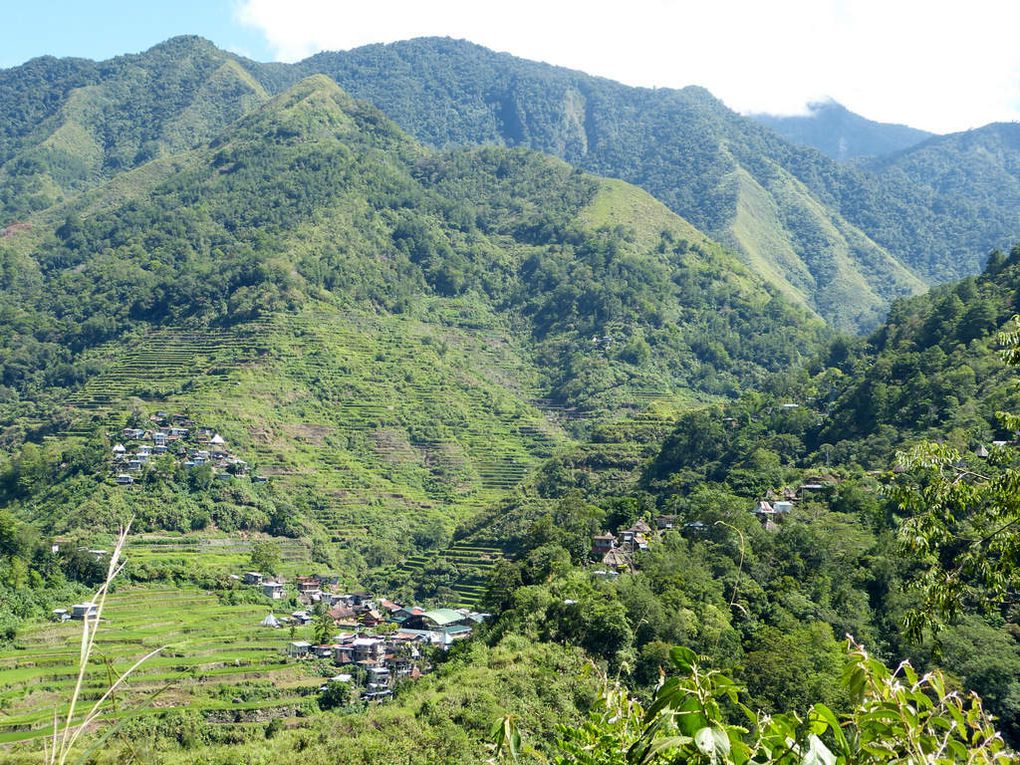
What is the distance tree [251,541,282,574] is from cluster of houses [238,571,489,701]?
88 centimetres

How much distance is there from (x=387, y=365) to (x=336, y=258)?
53.9 feet

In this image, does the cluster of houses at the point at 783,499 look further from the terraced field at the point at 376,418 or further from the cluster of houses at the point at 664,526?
the terraced field at the point at 376,418

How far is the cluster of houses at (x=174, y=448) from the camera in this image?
52.8 meters

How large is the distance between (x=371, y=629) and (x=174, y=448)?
72.6ft

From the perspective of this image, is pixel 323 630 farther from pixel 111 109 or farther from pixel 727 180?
pixel 111 109

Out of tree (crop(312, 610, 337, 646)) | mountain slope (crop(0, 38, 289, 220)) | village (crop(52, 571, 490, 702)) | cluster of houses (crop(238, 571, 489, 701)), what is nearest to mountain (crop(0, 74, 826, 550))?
cluster of houses (crop(238, 571, 489, 701))

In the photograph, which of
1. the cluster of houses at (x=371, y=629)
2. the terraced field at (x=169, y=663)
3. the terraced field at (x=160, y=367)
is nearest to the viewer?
the terraced field at (x=169, y=663)

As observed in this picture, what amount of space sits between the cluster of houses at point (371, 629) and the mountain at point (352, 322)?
8393 mm

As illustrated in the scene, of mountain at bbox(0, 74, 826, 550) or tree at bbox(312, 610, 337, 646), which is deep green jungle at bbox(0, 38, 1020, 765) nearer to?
tree at bbox(312, 610, 337, 646)

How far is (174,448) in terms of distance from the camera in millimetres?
55750

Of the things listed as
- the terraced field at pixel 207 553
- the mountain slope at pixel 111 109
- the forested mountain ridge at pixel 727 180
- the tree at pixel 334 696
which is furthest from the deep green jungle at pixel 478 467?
the forested mountain ridge at pixel 727 180

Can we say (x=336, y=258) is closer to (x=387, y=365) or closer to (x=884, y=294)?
(x=387, y=365)

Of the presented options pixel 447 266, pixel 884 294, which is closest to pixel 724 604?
pixel 447 266

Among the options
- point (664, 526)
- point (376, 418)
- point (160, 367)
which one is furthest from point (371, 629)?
point (160, 367)
